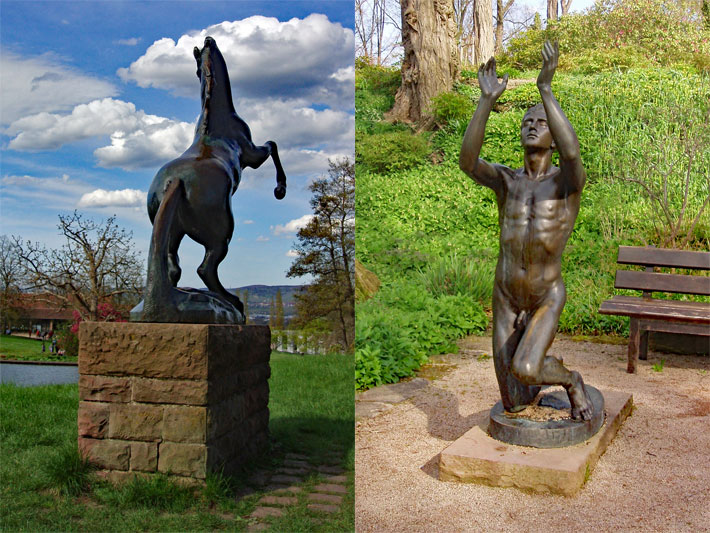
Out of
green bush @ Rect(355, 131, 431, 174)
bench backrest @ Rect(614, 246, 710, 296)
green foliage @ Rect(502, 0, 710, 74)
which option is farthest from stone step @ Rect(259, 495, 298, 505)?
green foliage @ Rect(502, 0, 710, 74)

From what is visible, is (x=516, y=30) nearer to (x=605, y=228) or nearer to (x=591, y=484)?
(x=605, y=228)

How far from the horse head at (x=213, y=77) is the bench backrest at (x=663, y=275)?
4.11 meters

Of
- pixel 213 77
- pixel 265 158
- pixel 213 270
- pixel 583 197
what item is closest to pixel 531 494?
pixel 213 270

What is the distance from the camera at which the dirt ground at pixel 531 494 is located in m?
2.72

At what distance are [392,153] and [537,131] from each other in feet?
29.9

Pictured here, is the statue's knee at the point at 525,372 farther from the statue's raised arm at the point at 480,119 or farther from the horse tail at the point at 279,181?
the horse tail at the point at 279,181

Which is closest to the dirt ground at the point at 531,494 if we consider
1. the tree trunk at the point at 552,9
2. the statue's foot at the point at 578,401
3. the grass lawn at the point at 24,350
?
the statue's foot at the point at 578,401

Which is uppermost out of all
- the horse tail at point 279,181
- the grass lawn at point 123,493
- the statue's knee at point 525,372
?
the horse tail at point 279,181

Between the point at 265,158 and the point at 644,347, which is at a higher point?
the point at 265,158

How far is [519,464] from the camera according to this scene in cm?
295

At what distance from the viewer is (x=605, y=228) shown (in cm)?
884

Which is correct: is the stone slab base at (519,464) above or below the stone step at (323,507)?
above

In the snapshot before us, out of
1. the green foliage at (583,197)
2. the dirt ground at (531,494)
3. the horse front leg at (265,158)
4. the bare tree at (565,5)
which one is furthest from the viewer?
the bare tree at (565,5)

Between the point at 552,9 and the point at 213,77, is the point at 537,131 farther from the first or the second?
the point at 552,9
